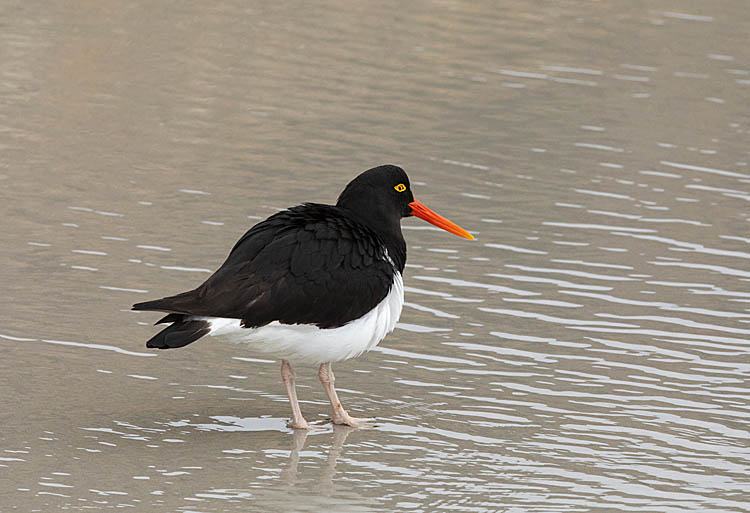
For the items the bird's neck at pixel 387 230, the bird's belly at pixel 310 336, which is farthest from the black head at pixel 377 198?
the bird's belly at pixel 310 336

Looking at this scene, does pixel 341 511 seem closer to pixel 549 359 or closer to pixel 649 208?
pixel 549 359

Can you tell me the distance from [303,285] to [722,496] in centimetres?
248

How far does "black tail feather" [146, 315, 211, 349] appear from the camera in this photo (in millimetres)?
7270

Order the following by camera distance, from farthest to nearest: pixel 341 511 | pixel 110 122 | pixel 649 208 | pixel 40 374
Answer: pixel 110 122
pixel 649 208
pixel 40 374
pixel 341 511

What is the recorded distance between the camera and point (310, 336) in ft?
25.4

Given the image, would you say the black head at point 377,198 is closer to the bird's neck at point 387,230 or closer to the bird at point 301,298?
the bird's neck at point 387,230

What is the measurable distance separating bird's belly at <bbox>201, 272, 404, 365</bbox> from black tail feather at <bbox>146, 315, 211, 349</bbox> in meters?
0.07

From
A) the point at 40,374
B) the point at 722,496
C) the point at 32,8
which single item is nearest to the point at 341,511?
the point at 722,496

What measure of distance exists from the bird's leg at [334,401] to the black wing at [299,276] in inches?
19.7

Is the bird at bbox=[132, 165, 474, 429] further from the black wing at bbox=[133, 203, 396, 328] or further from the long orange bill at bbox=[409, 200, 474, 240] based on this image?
the long orange bill at bbox=[409, 200, 474, 240]

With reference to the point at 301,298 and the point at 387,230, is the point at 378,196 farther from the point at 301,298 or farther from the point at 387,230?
the point at 301,298

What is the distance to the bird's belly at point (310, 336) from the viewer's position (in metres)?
7.58

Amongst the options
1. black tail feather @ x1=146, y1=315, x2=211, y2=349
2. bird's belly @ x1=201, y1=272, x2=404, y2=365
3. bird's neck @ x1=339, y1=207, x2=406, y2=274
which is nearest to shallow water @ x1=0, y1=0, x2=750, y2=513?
bird's belly @ x1=201, y1=272, x2=404, y2=365

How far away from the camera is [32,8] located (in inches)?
808
